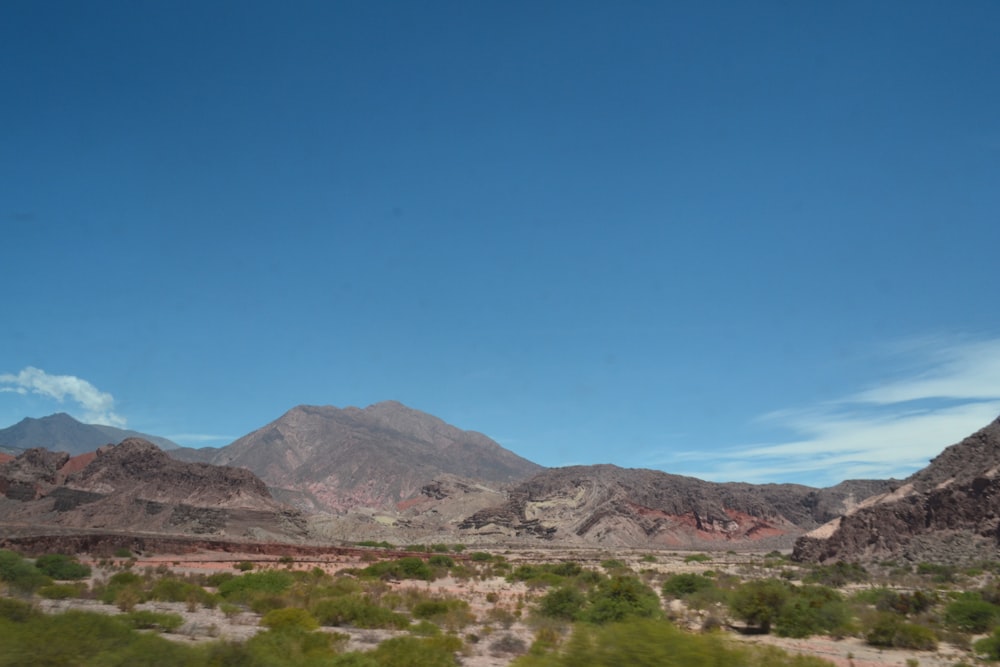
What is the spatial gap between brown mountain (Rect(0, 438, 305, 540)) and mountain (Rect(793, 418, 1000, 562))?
57139mm

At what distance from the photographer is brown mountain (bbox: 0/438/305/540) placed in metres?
66.7

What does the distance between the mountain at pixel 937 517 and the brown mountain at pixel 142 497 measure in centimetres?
5714

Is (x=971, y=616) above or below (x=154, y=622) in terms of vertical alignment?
above

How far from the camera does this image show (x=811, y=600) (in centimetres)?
2303

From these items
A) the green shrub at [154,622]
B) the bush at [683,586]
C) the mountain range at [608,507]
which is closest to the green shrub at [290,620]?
the green shrub at [154,622]

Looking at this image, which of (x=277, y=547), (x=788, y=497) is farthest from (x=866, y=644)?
(x=788, y=497)

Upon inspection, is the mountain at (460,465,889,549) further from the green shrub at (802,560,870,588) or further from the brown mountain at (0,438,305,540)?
the green shrub at (802,560,870,588)

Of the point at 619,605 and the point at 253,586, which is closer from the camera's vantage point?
the point at 619,605

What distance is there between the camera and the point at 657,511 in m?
110

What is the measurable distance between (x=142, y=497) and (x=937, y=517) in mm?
80115

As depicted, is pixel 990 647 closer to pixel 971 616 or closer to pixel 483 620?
pixel 971 616

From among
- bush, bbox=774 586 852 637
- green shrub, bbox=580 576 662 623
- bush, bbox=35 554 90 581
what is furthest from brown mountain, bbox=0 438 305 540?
bush, bbox=774 586 852 637

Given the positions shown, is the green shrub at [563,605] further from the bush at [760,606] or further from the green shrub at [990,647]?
the green shrub at [990,647]

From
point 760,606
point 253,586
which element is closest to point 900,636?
point 760,606
